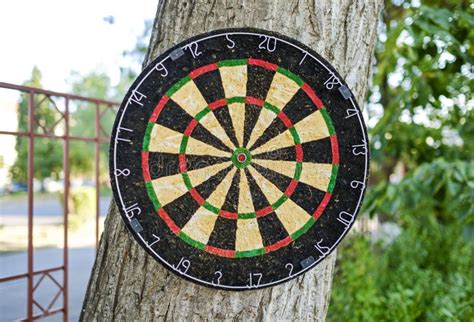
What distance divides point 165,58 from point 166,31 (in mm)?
113

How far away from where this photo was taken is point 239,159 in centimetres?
135

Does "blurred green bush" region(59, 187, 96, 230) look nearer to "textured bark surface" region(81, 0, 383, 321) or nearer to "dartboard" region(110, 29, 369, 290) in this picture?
"textured bark surface" region(81, 0, 383, 321)

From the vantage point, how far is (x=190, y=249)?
1332 millimetres

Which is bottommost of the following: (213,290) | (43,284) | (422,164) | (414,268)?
(43,284)

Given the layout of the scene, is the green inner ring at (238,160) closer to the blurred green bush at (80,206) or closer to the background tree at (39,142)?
the background tree at (39,142)

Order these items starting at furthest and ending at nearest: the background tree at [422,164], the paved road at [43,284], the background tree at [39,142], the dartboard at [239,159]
A: the background tree at [39,142]
the paved road at [43,284]
the background tree at [422,164]
the dartboard at [239,159]

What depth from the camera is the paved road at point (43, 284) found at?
325 cm

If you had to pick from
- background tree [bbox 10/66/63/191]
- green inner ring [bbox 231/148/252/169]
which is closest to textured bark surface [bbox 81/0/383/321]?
green inner ring [bbox 231/148/252/169]

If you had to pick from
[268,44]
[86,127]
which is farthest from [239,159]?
[86,127]

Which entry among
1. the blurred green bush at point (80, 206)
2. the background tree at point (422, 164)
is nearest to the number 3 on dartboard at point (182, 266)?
→ the background tree at point (422, 164)

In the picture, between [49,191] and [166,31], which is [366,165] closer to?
[166,31]

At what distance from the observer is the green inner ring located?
1344 millimetres

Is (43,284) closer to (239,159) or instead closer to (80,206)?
(239,159)

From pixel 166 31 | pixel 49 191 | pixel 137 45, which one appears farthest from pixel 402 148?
pixel 49 191
